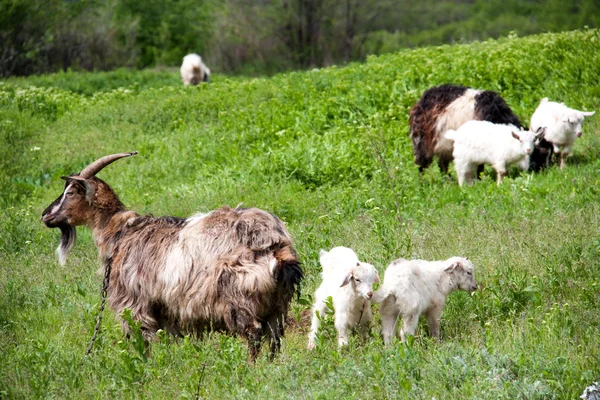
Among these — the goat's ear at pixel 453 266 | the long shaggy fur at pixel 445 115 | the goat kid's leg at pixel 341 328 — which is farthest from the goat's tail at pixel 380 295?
the long shaggy fur at pixel 445 115

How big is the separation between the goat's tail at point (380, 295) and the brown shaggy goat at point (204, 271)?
0.59m

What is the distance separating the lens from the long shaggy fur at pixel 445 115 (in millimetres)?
12016

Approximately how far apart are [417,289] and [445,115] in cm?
620

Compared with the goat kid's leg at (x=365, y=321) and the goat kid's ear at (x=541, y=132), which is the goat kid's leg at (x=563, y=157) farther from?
the goat kid's leg at (x=365, y=321)

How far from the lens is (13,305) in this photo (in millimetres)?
8555

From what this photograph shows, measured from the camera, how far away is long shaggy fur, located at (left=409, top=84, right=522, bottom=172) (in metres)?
12.0

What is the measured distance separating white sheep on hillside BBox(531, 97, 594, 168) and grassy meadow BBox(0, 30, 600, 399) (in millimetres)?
337

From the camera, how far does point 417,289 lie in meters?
6.62

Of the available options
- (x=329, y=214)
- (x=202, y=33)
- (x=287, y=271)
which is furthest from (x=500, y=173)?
(x=202, y=33)

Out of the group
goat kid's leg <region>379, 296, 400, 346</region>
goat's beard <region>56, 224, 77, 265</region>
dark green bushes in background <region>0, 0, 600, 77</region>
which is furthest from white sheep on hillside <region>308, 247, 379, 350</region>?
dark green bushes in background <region>0, 0, 600, 77</region>

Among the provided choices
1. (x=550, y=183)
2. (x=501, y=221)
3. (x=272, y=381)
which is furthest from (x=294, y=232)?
(x=272, y=381)

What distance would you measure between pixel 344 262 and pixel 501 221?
3.15 metres

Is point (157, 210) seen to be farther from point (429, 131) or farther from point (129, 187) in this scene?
point (429, 131)

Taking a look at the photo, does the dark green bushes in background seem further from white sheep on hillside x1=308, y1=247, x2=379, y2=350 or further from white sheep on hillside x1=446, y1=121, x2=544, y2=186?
white sheep on hillside x1=308, y1=247, x2=379, y2=350
